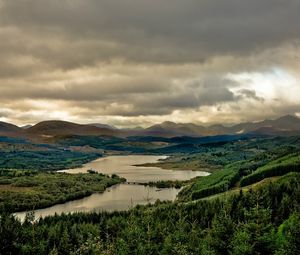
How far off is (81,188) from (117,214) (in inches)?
3209

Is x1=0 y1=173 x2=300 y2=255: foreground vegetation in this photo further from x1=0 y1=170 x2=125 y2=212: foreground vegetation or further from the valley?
x1=0 y1=170 x2=125 y2=212: foreground vegetation

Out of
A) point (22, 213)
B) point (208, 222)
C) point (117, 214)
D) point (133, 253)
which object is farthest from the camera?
point (22, 213)

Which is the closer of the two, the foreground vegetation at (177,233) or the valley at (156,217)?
the foreground vegetation at (177,233)

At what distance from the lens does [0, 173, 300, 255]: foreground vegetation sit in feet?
151

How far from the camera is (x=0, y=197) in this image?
522 feet

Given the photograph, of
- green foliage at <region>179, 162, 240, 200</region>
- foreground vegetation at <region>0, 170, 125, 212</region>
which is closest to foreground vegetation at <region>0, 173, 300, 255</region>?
green foliage at <region>179, 162, 240, 200</region>

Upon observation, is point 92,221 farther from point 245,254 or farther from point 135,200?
point 245,254

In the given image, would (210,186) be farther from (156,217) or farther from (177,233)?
(177,233)

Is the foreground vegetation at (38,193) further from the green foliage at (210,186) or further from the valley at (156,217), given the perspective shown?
the green foliage at (210,186)

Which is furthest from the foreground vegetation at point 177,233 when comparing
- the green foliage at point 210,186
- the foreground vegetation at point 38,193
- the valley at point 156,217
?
the foreground vegetation at point 38,193

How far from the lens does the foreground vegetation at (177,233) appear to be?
151ft

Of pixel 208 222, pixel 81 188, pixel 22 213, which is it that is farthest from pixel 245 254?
pixel 81 188

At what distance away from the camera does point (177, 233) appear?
215 feet

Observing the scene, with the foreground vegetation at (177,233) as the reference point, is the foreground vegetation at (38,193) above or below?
below
